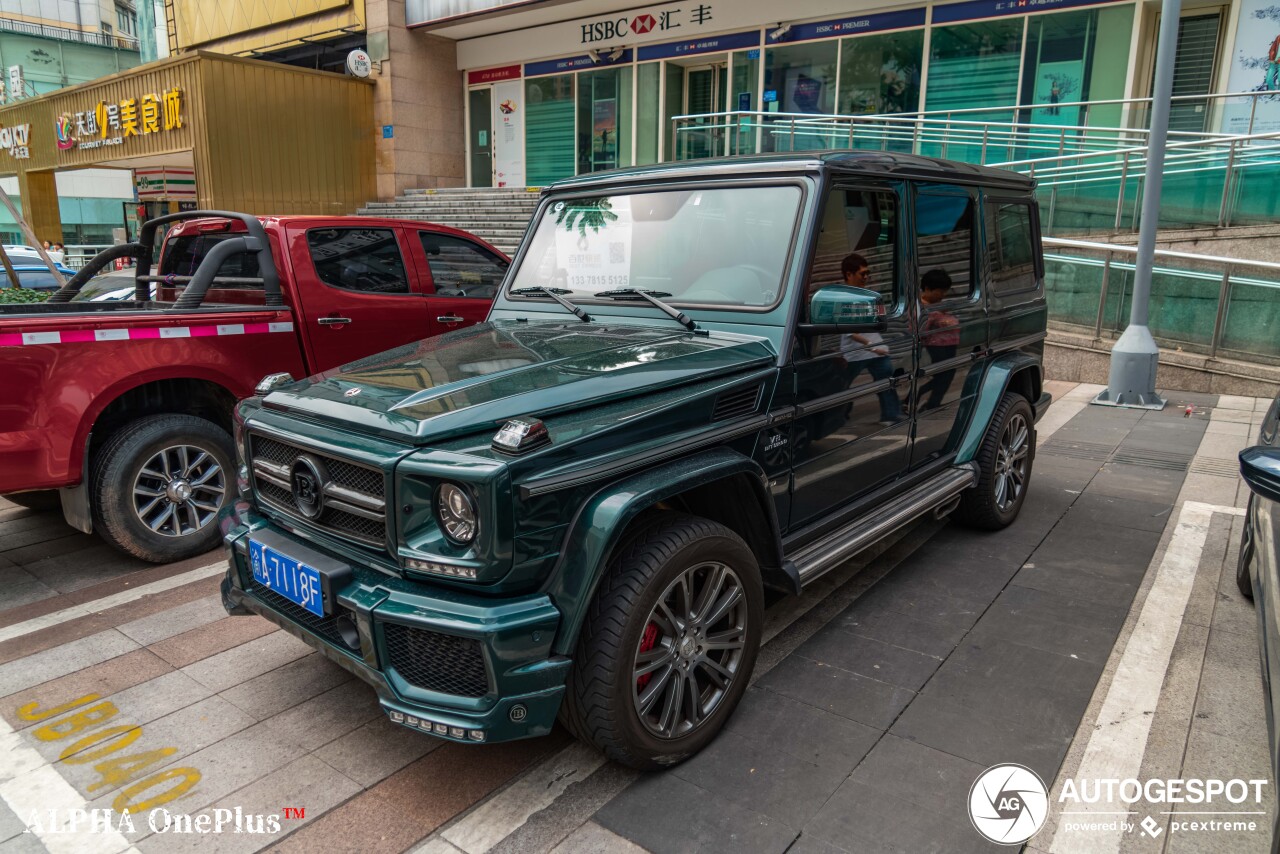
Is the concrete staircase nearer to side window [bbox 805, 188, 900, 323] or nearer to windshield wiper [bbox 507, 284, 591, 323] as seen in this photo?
windshield wiper [bbox 507, 284, 591, 323]

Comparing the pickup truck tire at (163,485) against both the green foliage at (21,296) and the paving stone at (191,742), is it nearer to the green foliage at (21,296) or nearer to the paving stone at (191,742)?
the paving stone at (191,742)

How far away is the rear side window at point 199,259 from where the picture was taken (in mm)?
5629

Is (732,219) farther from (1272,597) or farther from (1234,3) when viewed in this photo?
(1234,3)

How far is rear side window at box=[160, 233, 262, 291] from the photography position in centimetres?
563

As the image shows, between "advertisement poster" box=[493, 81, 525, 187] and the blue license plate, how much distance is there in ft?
63.3

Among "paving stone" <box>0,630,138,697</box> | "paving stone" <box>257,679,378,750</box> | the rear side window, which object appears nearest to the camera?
"paving stone" <box>257,679,378,750</box>

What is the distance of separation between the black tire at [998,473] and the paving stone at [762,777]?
2453 millimetres

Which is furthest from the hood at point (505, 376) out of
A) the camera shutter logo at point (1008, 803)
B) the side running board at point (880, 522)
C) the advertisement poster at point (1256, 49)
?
the advertisement poster at point (1256, 49)

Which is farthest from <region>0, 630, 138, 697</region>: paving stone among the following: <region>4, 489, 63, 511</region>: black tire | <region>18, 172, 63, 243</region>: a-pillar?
<region>18, 172, 63, 243</region>: a-pillar

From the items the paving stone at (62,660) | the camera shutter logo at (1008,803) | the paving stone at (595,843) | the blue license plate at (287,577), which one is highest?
the blue license plate at (287,577)

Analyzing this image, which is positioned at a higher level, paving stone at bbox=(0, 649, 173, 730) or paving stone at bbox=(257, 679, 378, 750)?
paving stone at bbox=(257, 679, 378, 750)

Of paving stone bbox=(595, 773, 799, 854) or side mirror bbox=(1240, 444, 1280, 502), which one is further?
paving stone bbox=(595, 773, 799, 854)

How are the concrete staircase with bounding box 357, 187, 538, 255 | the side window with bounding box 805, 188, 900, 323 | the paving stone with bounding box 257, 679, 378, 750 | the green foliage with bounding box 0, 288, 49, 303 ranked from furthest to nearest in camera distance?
1. the concrete staircase with bounding box 357, 187, 538, 255
2. the green foliage with bounding box 0, 288, 49, 303
3. the side window with bounding box 805, 188, 900, 323
4. the paving stone with bounding box 257, 679, 378, 750

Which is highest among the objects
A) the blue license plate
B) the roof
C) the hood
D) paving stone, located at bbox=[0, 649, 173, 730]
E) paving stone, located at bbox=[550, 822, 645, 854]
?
the roof
